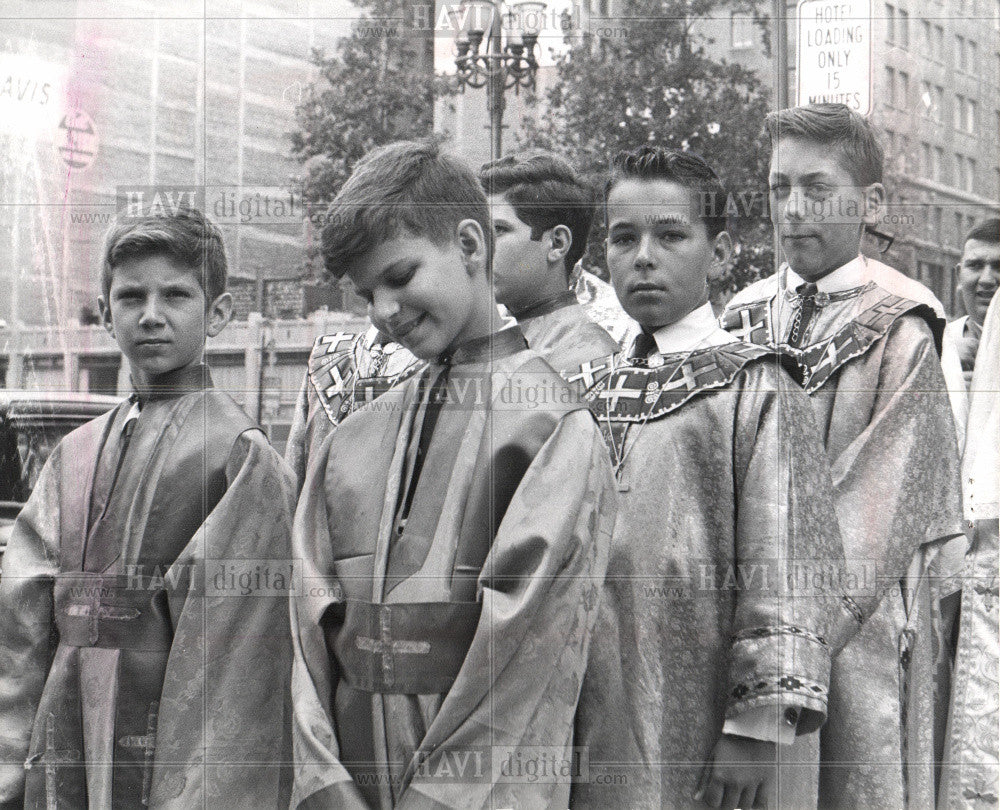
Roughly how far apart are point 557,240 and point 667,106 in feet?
1.72

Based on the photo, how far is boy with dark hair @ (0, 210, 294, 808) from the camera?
339 cm

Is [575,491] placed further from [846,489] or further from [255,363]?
[255,363]

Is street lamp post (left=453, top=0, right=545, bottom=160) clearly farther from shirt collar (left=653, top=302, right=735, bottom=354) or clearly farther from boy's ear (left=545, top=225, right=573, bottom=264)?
shirt collar (left=653, top=302, right=735, bottom=354)

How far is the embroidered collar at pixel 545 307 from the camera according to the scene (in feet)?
11.7

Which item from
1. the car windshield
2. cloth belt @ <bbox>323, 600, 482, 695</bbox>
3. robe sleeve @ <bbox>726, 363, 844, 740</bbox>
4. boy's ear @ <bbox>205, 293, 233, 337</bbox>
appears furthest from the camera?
the car windshield

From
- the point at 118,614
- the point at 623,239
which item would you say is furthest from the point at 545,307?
the point at 118,614

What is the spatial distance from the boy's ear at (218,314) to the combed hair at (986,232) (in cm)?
207

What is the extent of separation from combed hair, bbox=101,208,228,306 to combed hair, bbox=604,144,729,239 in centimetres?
107

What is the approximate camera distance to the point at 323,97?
384 centimetres

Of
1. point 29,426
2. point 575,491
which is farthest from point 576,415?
point 29,426

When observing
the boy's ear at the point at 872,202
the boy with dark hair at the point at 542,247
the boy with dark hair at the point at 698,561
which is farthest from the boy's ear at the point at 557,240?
the boy's ear at the point at 872,202

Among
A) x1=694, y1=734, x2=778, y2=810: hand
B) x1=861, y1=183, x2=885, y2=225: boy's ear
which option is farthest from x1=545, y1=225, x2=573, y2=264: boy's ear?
x1=694, y1=734, x2=778, y2=810: hand

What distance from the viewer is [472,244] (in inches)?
125

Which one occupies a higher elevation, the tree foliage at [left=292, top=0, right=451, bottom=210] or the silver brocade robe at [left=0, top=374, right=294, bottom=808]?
the tree foliage at [left=292, top=0, right=451, bottom=210]
